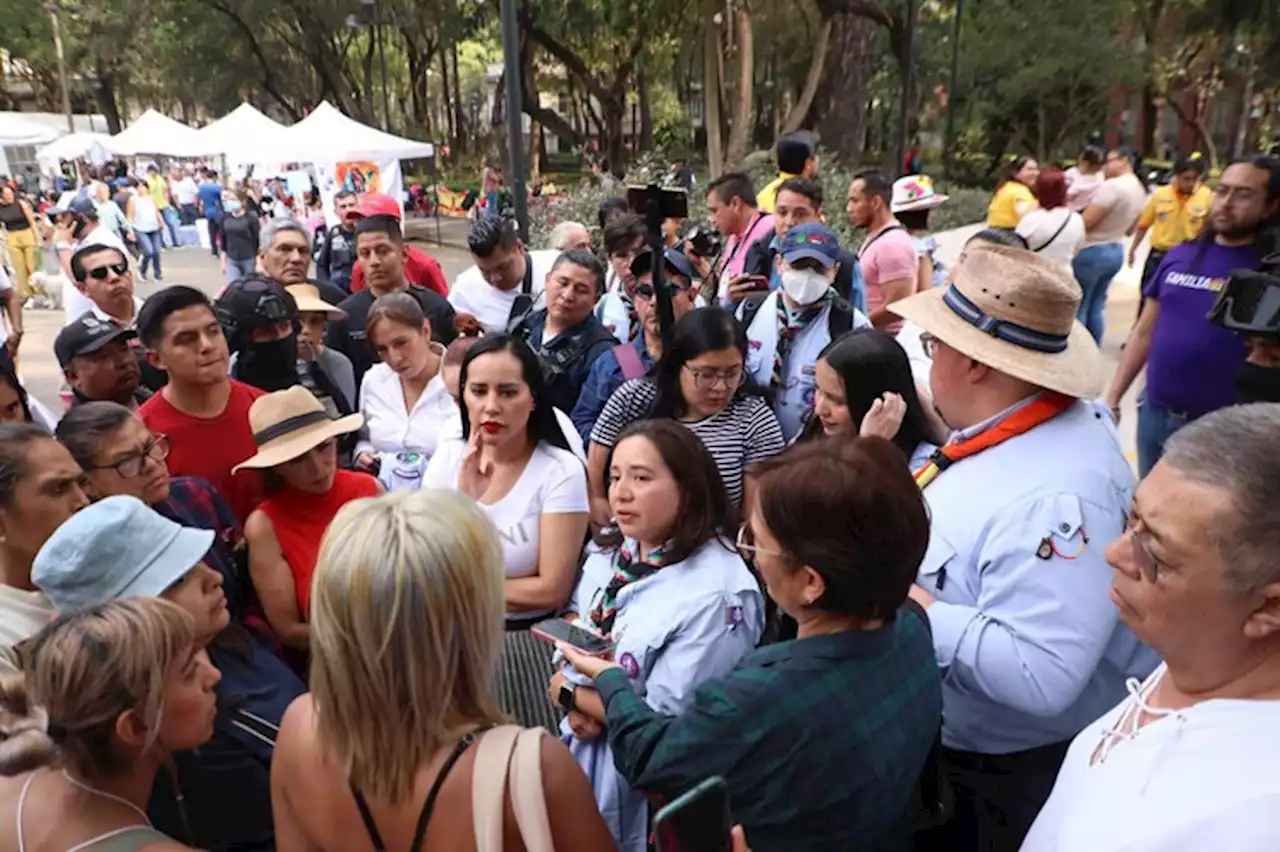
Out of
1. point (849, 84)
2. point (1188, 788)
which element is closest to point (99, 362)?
point (1188, 788)

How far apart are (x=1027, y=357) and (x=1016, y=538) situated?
1.39ft

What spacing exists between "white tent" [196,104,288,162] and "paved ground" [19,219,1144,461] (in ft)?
7.65

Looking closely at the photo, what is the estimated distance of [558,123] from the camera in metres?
24.7

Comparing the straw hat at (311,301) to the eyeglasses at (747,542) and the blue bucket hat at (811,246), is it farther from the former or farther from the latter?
the eyeglasses at (747,542)

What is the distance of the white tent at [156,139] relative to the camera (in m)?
16.6

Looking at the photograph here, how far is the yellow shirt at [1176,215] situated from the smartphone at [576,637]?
7246 millimetres

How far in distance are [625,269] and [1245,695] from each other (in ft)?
11.8

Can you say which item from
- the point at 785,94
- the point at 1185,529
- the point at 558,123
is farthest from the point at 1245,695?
the point at 785,94

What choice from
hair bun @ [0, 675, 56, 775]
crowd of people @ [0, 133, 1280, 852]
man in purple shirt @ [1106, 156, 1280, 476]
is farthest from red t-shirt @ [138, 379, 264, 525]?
man in purple shirt @ [1106, 156, 1280, 476]

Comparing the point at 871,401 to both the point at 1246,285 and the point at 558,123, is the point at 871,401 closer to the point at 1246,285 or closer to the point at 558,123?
the point at 1246,285

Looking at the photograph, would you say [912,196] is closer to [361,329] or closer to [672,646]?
[361,329]

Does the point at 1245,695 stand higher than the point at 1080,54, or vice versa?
the point at 1080,54

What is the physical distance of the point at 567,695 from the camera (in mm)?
1896

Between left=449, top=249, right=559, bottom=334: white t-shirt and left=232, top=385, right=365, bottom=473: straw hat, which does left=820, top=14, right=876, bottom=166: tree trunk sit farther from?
left=232, top=385, right=365, bottom=473: straw hat
